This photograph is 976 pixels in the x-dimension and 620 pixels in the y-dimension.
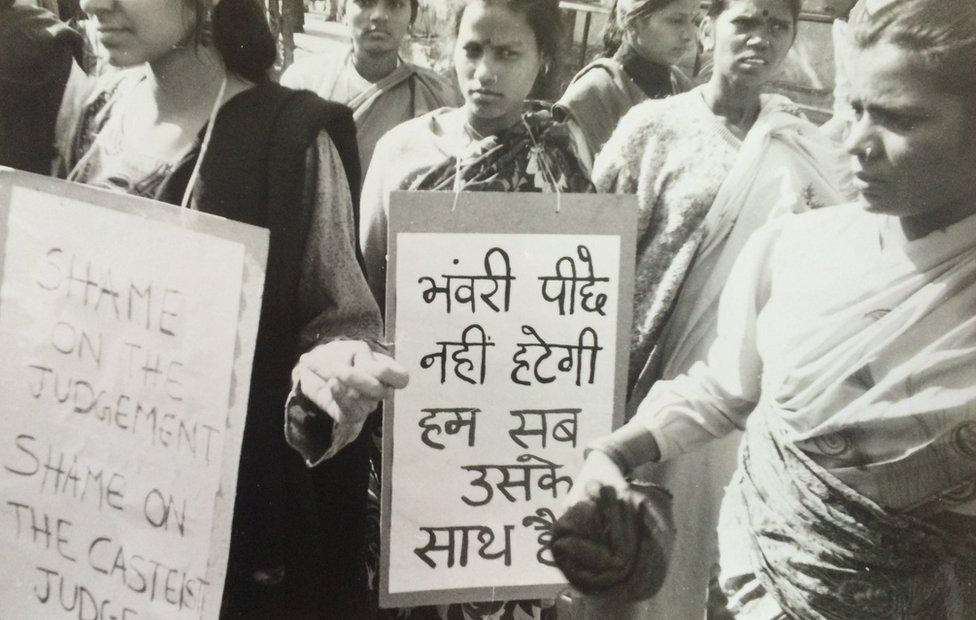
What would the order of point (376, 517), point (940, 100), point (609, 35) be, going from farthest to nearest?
point (376, 517)
point (609, 35)
point (940, 100)

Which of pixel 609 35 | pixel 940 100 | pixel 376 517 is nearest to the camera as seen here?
pixel 940 100

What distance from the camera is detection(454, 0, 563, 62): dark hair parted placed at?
0.97 m

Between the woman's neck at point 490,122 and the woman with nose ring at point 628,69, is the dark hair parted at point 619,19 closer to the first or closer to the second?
the woman with nose ring at point 628,69

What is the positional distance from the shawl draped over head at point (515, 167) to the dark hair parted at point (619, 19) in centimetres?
11

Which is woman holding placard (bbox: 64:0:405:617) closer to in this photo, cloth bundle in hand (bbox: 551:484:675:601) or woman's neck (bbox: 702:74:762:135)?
cloth bundle in hand (bbox: 551:484:675:601)

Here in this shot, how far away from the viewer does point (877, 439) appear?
2.92ft

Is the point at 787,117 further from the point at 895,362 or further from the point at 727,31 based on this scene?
the point at 895,362

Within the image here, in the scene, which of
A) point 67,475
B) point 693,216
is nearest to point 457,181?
point 693,216

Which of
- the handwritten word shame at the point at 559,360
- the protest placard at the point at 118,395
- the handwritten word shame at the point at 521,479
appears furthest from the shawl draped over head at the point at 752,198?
the protest placard at the point at 118,395

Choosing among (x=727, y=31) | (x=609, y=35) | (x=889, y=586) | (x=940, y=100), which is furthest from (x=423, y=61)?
(x=889, y=586)

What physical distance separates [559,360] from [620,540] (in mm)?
222

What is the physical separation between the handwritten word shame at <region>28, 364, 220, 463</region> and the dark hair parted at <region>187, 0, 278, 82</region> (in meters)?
0.43

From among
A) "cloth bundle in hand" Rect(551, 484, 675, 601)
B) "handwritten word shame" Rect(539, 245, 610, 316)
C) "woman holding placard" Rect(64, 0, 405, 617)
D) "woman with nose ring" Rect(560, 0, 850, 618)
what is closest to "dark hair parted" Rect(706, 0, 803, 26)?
"woman with nose ring" Rect(560, 0, 850, 618)

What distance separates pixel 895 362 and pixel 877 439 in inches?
3.2
